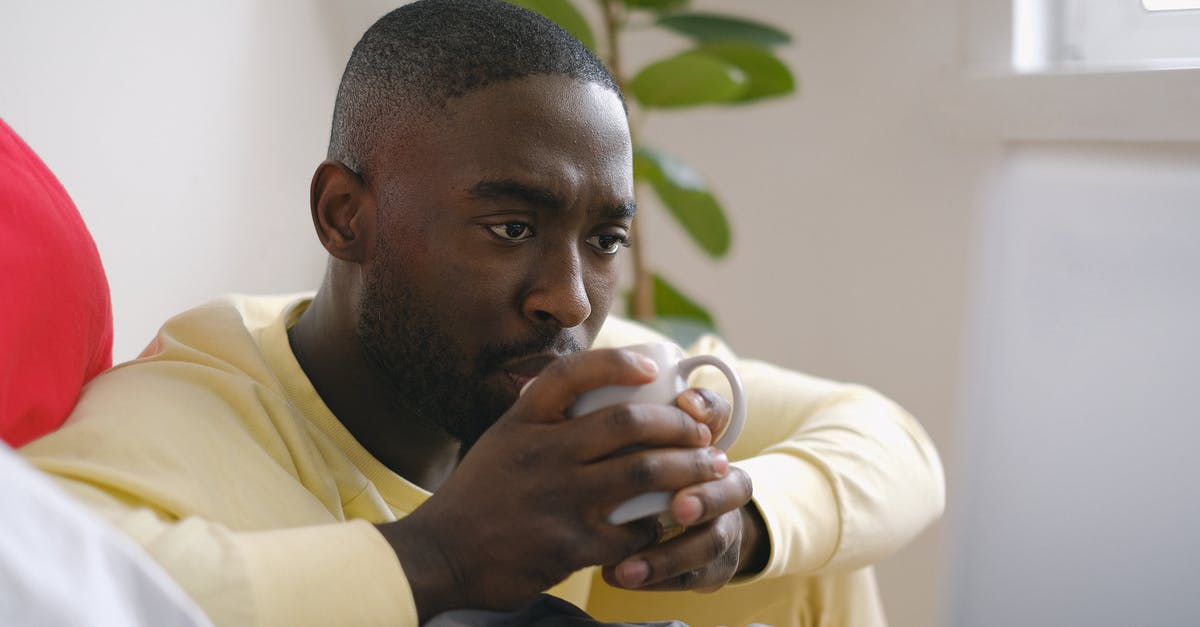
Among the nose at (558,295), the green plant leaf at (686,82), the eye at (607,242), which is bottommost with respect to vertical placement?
the nose at (558,295)

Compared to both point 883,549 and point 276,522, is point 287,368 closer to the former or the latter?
point 276,522

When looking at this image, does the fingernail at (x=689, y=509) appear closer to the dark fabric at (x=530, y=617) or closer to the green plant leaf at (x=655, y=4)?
the dark fabric at (x=530, y=617)

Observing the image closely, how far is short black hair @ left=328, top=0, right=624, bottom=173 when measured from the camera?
0.91m

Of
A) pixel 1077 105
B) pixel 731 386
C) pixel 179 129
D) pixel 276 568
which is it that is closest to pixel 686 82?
pixel 1077 105

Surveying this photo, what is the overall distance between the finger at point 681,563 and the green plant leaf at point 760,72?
3.50ft

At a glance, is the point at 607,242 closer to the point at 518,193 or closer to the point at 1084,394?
the point at 518,193

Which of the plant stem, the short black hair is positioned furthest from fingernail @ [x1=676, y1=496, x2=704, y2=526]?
the plant stem

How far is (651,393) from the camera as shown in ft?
2.34

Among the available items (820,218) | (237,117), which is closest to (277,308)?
(237,117)

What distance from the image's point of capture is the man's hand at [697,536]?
72 centimetres

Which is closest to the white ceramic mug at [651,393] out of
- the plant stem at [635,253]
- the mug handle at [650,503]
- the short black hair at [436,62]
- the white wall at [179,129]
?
the mug handle at [650,503]

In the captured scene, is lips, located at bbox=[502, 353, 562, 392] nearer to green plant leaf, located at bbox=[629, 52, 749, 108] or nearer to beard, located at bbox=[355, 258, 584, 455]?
beard, located at bbox=[355, 258, 584, 455]

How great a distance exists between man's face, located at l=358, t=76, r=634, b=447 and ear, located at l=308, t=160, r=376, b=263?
0.11 feet

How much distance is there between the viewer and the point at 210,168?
157cm
